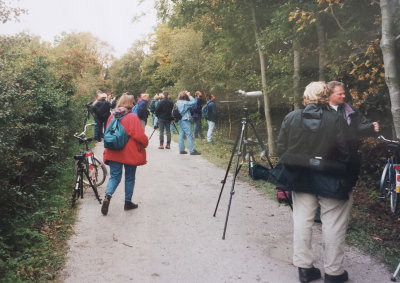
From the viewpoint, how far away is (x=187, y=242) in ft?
15.3

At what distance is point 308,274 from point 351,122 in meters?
1.64

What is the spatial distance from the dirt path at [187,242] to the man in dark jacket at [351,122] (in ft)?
4.11

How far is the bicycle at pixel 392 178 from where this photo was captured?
594cm

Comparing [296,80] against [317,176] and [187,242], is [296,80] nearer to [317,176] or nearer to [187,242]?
[187,242]

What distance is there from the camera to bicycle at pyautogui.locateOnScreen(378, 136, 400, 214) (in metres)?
5.94

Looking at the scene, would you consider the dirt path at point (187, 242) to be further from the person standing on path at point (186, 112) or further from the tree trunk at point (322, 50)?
the person standing on path at point (186, 112)

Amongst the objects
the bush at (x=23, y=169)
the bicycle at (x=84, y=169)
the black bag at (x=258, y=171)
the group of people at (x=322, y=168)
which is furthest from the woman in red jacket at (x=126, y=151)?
the group of people at (x=322, y=168)

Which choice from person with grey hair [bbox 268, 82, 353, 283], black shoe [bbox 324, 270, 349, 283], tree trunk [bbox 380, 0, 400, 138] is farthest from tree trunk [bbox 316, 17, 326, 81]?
black shoe [bbox 324, 270, 349, 283]

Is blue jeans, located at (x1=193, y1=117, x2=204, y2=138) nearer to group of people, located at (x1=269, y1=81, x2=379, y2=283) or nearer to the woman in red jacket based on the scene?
the woman in red jacket

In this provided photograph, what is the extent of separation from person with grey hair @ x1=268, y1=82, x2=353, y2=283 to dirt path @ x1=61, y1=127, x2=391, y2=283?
1.22ft

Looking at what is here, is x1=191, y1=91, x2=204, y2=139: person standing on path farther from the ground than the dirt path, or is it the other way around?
x1=191, y1=91, x2=204, y2=139: person standing on path

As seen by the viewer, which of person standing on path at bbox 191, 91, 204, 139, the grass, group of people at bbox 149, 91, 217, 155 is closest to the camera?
the grass

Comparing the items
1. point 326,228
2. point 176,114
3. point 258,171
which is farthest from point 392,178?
point 176,114

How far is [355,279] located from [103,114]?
11.2 meters
